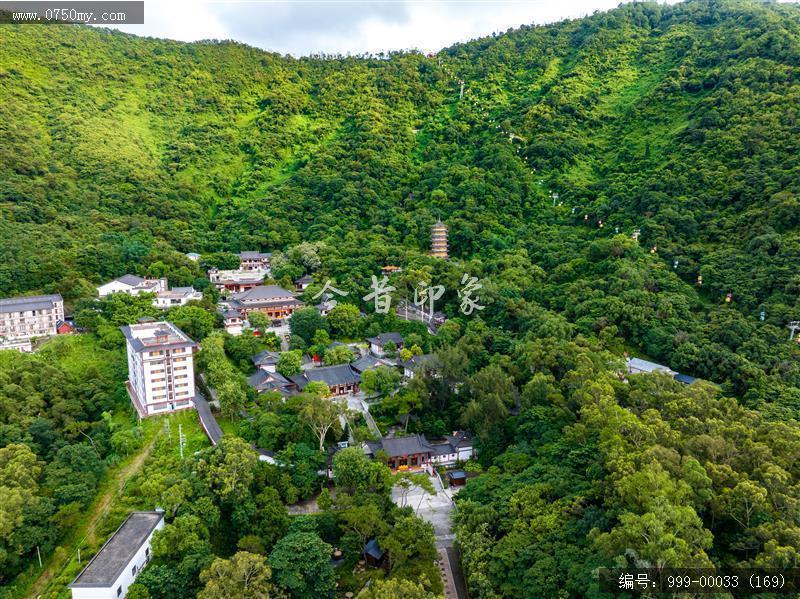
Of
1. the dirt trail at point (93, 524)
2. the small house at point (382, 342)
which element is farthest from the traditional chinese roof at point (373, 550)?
the small house at point (382, 342)

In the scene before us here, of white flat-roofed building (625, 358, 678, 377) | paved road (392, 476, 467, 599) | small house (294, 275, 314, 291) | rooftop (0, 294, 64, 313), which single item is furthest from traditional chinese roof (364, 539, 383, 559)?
small house (294, 275, 314, 291)

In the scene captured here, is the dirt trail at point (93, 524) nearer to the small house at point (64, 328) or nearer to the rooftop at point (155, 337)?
the rooftop at point (155, 337)

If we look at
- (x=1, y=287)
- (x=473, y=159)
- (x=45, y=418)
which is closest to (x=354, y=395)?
(x=45, y=418)

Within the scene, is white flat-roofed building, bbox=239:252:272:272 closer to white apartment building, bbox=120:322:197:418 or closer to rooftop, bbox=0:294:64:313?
rooftop, bbox=0:294:64:313

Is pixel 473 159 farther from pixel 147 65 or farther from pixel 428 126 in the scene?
pixel 147 65

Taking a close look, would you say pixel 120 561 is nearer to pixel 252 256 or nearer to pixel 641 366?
pixel 641 366

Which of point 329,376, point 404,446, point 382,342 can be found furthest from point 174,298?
point 404,446
